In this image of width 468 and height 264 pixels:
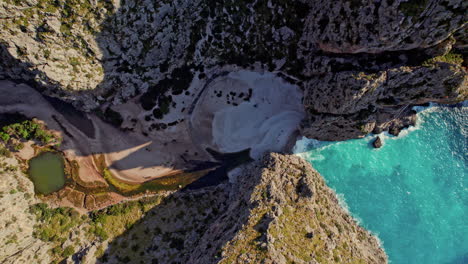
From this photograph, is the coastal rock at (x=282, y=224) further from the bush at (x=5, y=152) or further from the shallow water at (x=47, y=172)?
the bush at (x=5, y=152)

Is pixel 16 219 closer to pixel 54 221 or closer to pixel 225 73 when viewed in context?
pixel 54 221

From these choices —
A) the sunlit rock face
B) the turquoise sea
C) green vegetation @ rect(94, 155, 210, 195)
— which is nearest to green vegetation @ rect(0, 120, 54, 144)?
green vegetation @ rect(94, 155, 210, 195)

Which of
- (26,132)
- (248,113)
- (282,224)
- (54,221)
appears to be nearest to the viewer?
(282,224)

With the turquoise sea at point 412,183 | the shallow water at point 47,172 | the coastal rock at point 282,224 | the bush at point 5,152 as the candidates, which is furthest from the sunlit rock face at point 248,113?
the bush at point 5,152

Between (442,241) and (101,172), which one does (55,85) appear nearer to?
(101,172)

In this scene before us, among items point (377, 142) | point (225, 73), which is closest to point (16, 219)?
point (225, 73)

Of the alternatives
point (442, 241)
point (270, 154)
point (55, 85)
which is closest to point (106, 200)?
point (55, 85)
